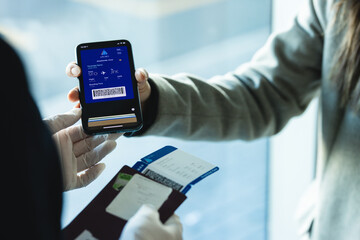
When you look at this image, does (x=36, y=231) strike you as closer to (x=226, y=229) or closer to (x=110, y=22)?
(x=110, y=22)

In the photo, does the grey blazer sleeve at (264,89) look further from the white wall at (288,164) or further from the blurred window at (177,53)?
the white wall at (288,164)

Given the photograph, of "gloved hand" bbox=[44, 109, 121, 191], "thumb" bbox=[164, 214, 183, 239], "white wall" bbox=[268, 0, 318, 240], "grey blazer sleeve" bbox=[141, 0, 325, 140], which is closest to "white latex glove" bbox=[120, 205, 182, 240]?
"thumb" bbox=[164, 214, 183, 239]

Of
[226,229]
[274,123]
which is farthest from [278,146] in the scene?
[274,123]

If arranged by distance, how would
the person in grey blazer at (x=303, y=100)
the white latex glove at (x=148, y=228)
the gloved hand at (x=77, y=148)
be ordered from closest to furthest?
the white latex glove at (x=148, y=228), the gloved hand at (x=77, y=148), the person in grey blazer at (x=303, y=100)

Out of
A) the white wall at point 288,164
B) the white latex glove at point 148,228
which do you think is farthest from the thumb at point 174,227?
the white wall at point 288,164

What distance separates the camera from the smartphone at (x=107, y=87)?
61 centimetres

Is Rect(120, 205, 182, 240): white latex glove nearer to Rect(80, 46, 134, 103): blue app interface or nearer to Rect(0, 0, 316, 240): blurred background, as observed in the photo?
Rect(0, 0, 316, 240): blurred background

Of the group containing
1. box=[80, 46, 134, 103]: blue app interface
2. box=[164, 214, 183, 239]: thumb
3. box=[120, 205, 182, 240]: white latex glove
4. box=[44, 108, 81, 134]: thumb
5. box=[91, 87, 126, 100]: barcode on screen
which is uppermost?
box=[80, 46, 134, 103]: blue app interface

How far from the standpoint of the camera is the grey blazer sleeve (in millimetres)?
818

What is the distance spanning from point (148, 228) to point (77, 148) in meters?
0.22

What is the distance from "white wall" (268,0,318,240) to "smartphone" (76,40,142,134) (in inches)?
31.1

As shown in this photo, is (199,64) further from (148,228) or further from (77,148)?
(148,228)

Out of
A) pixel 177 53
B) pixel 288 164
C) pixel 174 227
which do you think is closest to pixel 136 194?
pixel 174 227

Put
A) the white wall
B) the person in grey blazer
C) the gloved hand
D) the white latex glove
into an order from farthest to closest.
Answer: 1. the white wall
2. the person in grey blazer
3. the gloved hand
4. the white latex glove
